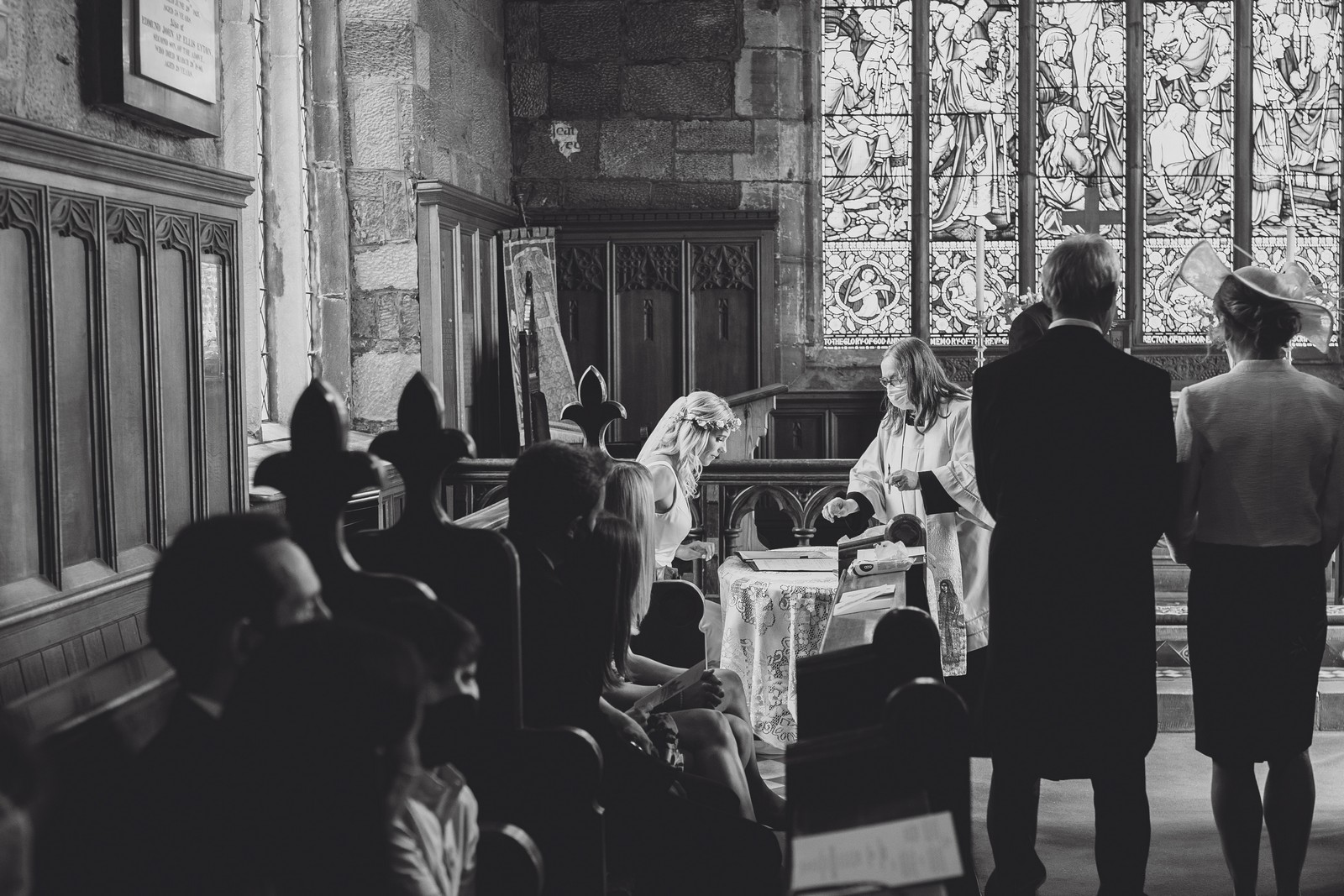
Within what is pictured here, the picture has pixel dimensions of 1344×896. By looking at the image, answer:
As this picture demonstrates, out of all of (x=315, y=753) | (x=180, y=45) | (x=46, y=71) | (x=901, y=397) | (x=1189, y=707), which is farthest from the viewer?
(x=1189, y=707)

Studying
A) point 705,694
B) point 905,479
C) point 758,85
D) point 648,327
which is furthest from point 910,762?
point 758,85

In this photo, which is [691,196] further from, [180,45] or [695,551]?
[180,45]

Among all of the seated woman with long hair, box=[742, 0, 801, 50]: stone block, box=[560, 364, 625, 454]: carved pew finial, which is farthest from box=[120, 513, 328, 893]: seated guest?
box=[742, 0, 801, 50]: stone block

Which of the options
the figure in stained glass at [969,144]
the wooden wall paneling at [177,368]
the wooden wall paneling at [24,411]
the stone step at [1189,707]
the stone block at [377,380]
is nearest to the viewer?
the wooden wall paneling at [24,411]

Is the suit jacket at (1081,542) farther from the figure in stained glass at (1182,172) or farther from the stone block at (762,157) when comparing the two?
the figure in stained glass at (1182,172)

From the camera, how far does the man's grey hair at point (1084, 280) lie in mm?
2264

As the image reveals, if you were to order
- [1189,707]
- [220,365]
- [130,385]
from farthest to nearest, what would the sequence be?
[1189,707]
[220,365]
[130,385]

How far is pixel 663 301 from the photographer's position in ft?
26.0

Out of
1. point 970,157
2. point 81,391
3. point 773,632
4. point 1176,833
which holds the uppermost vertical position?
point 970,157

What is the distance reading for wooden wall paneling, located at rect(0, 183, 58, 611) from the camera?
2480mm

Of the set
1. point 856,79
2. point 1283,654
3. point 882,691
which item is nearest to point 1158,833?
point 1283,654

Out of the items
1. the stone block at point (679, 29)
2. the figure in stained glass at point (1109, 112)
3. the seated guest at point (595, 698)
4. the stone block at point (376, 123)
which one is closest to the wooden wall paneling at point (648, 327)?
the stone block at point (679, 29)

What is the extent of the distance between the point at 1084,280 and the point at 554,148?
608cm

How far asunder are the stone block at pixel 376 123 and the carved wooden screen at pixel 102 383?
A: 2292mm
